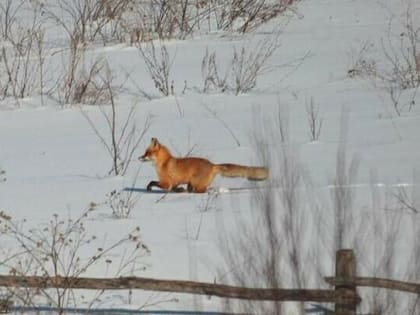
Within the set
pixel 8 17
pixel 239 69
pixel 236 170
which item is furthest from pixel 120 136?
pixel 8 17

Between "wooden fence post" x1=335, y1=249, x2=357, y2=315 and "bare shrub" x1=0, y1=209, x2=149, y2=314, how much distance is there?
1.72m

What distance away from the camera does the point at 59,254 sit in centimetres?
891

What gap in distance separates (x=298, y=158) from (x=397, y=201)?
77.0 inches

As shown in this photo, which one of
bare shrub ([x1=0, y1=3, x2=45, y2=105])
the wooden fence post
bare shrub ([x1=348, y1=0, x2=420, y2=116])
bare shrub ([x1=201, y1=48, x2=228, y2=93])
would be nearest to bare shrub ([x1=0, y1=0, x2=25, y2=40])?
bare shrub ([x1=0, y1=3, x2=45, y2=105])

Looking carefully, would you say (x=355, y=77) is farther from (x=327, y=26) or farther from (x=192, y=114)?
(x=327, y=26)

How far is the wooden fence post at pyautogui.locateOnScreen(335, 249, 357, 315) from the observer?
22.1ft

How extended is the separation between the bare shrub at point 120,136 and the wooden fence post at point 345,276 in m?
5.17

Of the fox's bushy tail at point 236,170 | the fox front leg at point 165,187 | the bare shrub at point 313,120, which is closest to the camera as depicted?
the fox's bushy tail at point 236,170

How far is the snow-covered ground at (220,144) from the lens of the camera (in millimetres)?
8984

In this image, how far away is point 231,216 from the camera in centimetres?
995

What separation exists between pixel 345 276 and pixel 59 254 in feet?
8.71

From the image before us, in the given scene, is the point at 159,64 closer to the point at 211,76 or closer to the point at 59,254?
the point at 211,76

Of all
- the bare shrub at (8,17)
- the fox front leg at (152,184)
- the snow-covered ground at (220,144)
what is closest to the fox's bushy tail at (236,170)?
the snow-covered ground at (220,144)

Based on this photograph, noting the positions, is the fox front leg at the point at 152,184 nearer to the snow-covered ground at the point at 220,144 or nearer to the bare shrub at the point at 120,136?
the snow-covered ground at the point at 220,144
